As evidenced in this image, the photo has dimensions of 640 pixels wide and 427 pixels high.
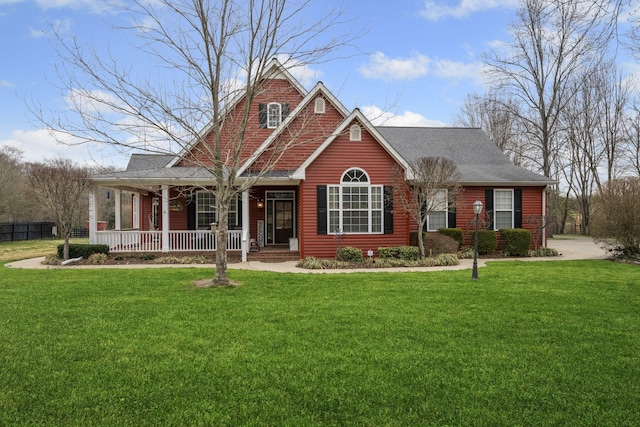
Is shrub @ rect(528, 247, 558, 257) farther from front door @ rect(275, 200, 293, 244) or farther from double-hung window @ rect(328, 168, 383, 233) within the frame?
front door @ rect(275, 200, 293, 244)

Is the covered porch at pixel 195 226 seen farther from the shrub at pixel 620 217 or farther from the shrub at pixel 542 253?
the shrub at pixel 620 217

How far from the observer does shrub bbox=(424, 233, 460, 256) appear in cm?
1364

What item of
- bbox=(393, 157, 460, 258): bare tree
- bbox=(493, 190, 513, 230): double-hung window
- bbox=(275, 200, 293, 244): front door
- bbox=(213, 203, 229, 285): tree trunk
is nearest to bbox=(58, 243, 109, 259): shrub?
bbox=(275, 200, 293, 244): front door

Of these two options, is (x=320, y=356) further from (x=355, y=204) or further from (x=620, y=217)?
(x=620, y=217)

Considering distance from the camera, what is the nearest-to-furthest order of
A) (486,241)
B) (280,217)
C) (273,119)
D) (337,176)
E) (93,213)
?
(337,176) → (93,213) → (486,241) → (273,119) → (280,217)

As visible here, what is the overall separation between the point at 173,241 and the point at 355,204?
693 cm

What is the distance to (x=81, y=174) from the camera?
14062 mm

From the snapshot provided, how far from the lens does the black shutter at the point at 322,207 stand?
13367mm

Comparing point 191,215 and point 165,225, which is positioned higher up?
point 191,215

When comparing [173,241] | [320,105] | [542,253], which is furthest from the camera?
[320,105]

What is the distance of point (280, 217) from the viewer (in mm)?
16844

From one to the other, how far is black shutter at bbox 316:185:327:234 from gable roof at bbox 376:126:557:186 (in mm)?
4208

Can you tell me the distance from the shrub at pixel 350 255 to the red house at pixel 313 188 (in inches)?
23.6

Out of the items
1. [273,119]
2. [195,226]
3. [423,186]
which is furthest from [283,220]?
[423,186]
